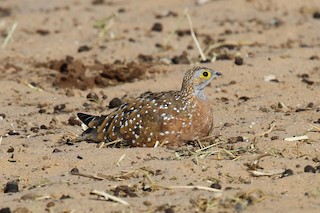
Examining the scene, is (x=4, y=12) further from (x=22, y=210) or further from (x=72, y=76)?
(x=22, y=210)

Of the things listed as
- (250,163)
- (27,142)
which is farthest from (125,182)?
(27,142)

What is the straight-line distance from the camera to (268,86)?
1055cm

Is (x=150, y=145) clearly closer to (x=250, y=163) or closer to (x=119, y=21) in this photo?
(x=250, y=163)

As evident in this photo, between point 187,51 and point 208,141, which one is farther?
point 187,51

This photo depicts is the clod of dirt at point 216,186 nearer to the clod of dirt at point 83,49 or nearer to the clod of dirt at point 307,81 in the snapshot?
the clod of dirt at point 307,81

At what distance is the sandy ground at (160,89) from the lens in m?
7.19

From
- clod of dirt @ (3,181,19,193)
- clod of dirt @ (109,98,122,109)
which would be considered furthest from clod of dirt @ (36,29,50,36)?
clod of dirt @ (3,181,19,193)

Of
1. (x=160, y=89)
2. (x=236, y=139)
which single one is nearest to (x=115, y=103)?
(x=160, y=89)

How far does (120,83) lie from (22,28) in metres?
3.37

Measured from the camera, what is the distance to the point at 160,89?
10812 mm

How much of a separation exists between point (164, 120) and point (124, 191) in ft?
3.98

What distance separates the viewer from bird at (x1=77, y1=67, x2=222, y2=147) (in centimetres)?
831

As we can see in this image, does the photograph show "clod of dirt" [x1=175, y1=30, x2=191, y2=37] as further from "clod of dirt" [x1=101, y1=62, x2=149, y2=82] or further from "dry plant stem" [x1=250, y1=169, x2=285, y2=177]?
"dry plant stem" [x1=250, y1=169, x2=285, y2=177]

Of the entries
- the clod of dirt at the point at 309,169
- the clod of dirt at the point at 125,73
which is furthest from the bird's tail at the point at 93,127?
the clod of dirt at the point at 125,73
